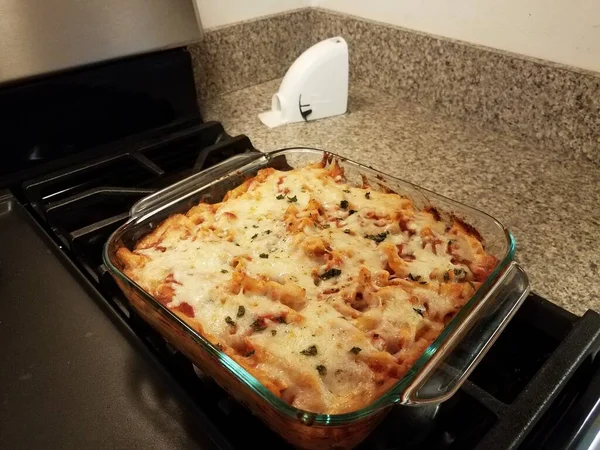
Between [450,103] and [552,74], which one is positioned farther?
[450,103]

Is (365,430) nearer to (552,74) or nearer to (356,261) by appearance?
(356,261)

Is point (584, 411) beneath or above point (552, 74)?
beneath

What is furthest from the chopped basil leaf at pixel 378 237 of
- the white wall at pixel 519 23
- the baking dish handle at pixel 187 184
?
the white wall at pixel 519 23

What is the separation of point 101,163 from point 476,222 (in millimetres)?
647

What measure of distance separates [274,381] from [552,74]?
29.4 inches

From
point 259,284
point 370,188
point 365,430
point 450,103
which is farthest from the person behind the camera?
point 450,103

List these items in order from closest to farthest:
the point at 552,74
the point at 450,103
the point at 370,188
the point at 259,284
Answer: the point at 259,284 → the point at 370,188 → the point at 552,74 → the point at 450,103

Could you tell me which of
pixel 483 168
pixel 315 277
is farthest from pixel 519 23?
pixel 315 277

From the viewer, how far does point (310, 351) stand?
1.65ft

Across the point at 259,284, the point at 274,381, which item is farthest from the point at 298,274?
the point at 274,381

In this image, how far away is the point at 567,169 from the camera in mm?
909

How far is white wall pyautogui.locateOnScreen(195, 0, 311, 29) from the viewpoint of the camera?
115 cm

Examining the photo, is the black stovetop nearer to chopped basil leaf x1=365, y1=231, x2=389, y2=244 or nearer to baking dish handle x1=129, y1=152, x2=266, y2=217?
baking dish handle x1=129, y1=152, x2=266, y2=217

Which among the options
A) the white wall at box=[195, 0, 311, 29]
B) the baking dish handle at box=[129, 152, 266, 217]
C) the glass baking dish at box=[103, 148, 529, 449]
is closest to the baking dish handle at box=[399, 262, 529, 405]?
the glass baking dish at box=[103, 148, 529, 449]
